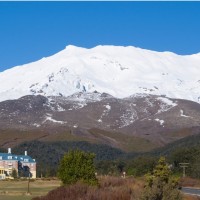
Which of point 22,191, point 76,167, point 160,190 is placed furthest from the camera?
point 22,191

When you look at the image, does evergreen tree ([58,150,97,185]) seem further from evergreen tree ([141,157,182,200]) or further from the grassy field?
evergreen tree ([141,157,182,200])

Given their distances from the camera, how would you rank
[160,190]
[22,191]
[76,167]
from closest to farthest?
1. [160,190]
2. [76,167]
3. [22,191]

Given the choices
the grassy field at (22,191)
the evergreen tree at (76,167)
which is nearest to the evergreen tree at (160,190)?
the evergreen tree at (76,167)

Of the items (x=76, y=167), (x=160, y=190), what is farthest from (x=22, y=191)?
(x=160, y=190)


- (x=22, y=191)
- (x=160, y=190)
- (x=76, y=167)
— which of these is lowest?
(x=160, y=190)

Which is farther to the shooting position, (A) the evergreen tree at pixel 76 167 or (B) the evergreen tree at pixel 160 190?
(A) the evergreen tree at pixel 76 167

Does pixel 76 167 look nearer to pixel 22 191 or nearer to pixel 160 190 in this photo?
pixel 22 191

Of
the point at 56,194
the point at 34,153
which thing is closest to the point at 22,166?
the point at 34,153

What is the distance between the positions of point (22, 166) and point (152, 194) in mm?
98005

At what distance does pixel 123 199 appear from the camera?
3123 cm

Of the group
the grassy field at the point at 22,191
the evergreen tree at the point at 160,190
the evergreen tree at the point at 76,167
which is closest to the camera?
the evergreen tree at the point at 160,190

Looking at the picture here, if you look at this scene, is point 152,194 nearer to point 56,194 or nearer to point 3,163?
point 56,194

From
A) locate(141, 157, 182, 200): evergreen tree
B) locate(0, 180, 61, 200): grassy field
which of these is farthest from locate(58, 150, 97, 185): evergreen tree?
locate(141, 157, 182, 200): evergreen tree

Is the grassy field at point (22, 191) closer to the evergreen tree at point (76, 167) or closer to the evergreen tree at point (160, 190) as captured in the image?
the evergreen tree at point (76, 167)
